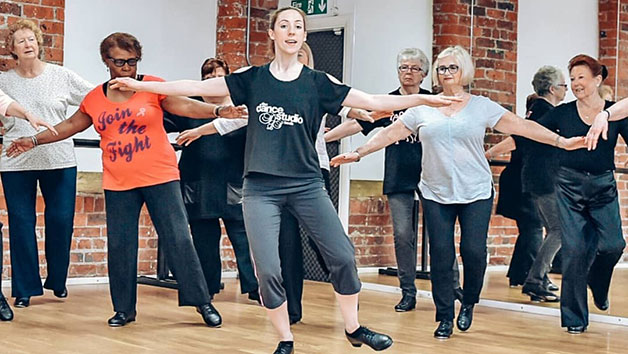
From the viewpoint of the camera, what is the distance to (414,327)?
5582 mm

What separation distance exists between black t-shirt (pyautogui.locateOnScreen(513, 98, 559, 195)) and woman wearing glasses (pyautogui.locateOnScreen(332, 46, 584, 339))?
859 mm

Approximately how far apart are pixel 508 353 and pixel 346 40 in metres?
3.34

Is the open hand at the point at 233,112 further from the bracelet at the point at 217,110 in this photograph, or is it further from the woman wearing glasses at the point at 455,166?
the woman wearing glasses at the point at 455,166

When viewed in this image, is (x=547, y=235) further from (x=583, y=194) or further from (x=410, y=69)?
(x=410, y=69)

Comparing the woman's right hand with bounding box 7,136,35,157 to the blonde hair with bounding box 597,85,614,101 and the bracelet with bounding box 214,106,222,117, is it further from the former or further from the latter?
the blonde hair with bounding box 597,85,614,101

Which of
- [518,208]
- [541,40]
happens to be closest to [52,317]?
[518,208]

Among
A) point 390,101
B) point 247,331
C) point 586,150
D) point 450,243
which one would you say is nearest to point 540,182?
point 586,150

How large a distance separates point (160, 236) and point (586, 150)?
7.18 ft

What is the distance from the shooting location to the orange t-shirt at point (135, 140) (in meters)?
5.23

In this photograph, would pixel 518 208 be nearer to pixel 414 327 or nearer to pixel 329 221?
pixel 414 327

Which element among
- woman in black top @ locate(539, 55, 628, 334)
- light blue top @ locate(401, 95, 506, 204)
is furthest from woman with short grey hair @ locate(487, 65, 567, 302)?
light blue top @ locate(401, 95, 506, 204)

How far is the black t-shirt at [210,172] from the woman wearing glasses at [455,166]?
1.12 m

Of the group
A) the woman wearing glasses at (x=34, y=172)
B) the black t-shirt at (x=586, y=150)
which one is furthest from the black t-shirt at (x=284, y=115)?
the woman wearing glasses at (x=34, y=172)

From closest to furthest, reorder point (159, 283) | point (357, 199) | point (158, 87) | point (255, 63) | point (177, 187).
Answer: point (158, 87)
point (177, 187)
point (159, 283)
point (357, 199)
point (255, 63)
